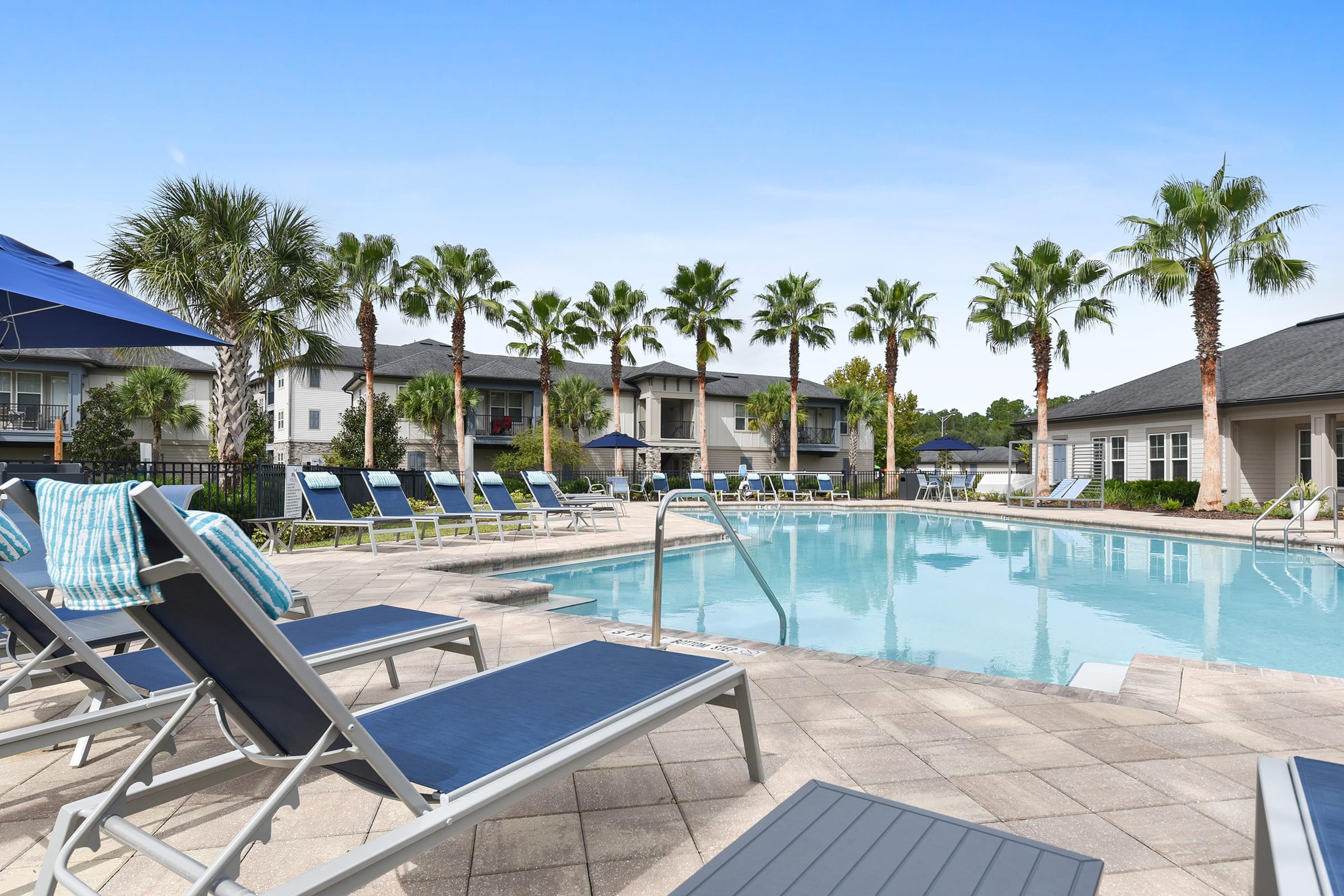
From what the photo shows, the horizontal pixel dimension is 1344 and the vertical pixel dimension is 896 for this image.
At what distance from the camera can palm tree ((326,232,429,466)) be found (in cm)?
2384

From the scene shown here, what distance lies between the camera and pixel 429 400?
31594 mm

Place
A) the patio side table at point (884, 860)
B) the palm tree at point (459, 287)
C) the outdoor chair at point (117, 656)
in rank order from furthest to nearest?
the palm tree at point (459, 287), the outdoor chair at point (117, 656), the patio side table at point (884, 860)

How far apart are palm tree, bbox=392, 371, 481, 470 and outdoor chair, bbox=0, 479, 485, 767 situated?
29.2 m

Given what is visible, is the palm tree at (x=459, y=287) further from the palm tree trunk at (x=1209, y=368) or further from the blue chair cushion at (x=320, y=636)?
the blue chair cushion at (x=320, y=636)

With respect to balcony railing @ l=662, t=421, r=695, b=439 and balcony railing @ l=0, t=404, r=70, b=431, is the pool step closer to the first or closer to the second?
balcony railing @ l=662, t=421, r=695, b=439

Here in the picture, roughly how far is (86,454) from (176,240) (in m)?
18.2

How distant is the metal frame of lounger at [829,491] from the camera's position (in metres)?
27.0

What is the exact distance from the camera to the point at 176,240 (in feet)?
41.6

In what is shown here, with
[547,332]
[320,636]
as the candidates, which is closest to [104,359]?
[547,332]

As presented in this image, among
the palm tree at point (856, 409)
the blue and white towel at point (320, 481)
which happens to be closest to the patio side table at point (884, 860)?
the blue and white towel at point (320, 481)

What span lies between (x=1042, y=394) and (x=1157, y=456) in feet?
13.2

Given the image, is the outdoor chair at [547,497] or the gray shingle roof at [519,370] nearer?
the outdoor chair at [547,497]

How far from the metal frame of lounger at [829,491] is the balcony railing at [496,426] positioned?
14412mm

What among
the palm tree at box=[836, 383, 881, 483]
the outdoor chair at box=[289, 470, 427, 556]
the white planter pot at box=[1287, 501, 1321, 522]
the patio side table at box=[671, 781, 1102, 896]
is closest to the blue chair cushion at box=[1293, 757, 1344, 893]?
the patio side table at box=[671, 781, 1102, 896]
